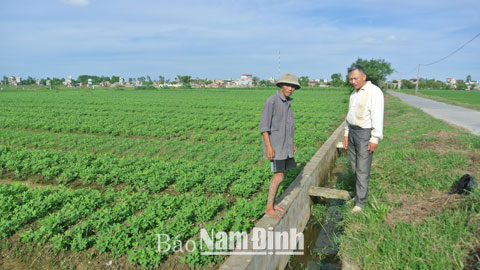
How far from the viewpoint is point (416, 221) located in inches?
139

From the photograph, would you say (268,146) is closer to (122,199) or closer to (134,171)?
(122,199)

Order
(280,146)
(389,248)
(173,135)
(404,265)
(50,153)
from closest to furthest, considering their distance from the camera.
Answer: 1. (404,265)
2. (389,248)
3. (280,146)
4. (50,153)
5. (173,135)

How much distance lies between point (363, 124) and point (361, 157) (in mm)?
516

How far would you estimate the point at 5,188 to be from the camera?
5.13m

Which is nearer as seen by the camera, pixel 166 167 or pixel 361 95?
pixel 361 95

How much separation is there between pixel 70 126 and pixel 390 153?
13.1 metres

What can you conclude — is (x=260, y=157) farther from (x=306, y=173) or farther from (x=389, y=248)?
(x=389, y=248)

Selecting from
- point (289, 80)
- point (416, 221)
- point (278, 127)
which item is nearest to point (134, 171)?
point (278, 127)

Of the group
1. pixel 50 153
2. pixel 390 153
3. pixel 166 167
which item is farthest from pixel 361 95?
pixel 50 153

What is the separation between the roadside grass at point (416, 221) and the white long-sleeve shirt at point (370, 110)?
3.52 feet

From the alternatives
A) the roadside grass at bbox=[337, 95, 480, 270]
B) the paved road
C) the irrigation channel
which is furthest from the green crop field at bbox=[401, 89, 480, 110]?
the irrigation channel

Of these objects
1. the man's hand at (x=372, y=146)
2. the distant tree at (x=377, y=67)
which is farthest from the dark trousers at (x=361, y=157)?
the distant tree at (x=377, y=67)

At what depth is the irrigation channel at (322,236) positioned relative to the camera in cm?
391

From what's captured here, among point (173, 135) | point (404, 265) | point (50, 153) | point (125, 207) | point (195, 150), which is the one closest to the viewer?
point (404, 265)
